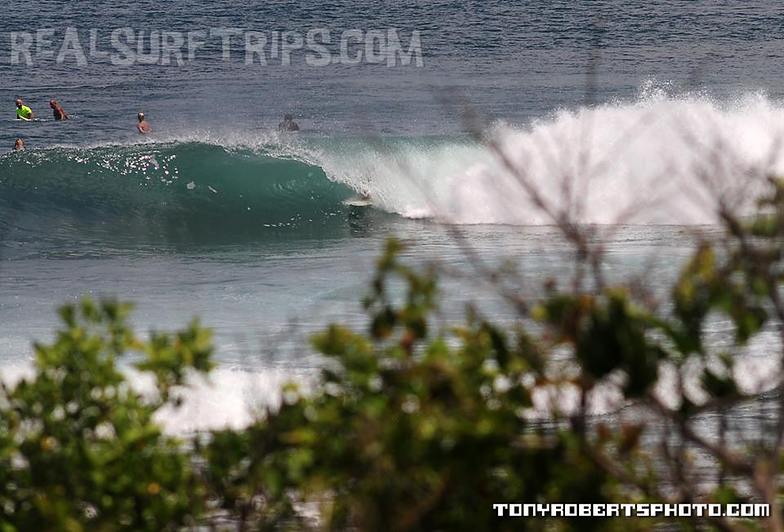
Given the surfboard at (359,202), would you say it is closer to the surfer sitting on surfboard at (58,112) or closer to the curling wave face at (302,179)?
the curling wave face at (302,179)

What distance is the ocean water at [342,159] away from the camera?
30.1ft

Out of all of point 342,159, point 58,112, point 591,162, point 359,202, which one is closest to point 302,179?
point 359,202

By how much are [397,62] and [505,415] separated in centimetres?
3687

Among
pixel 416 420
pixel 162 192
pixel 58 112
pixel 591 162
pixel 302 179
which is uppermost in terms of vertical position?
pixel 416 420

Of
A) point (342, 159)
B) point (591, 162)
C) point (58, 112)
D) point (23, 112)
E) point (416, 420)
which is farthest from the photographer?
point (58, 112)

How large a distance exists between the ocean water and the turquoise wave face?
0.06m

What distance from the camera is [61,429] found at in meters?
3.68

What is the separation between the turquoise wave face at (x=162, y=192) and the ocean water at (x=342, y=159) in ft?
0.19

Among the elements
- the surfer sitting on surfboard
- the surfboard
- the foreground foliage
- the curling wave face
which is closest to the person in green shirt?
the surfer sitting on surfboard

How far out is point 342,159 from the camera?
2383 centimetres

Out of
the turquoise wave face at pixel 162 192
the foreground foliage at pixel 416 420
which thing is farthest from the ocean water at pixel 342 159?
the foreground foliage at pixel 416 420

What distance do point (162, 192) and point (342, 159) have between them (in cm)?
399

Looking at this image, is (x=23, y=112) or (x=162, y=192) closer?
(x=162, y=192)

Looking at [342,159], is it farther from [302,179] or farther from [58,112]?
[58,112]
